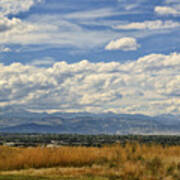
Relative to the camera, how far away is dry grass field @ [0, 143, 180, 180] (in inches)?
789

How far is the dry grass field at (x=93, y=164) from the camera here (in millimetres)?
20052

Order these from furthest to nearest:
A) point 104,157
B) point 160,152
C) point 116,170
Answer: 1. point 160,152
2. point 104,157
3. point 116,170

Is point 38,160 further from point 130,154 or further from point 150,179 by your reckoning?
point 150,179

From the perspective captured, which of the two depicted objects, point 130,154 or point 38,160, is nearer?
point 38,160

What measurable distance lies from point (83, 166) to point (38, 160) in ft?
9.33

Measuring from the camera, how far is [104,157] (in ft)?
83.0

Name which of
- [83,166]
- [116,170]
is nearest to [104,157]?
[83,166]

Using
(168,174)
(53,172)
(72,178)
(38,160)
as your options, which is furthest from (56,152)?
(168,174)

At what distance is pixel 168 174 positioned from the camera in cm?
2045

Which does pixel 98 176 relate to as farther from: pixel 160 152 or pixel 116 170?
pixel 160 152

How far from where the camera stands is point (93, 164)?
2402cm

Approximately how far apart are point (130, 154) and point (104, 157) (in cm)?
199

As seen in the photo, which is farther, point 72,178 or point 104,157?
point 104,157

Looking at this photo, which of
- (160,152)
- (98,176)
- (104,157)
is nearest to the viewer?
(98,176)
